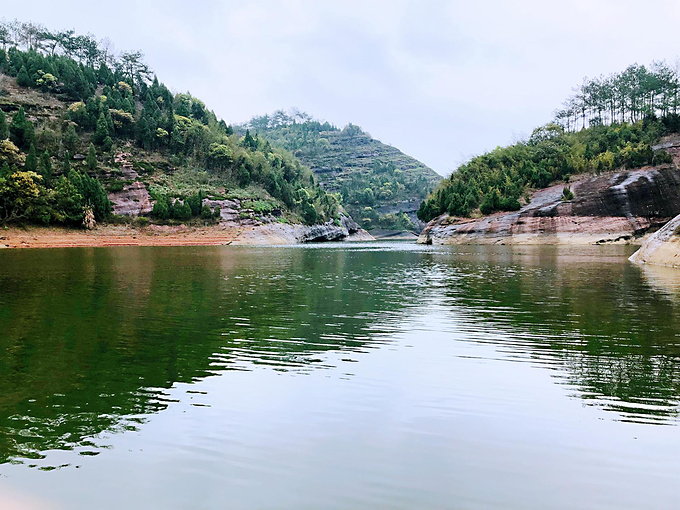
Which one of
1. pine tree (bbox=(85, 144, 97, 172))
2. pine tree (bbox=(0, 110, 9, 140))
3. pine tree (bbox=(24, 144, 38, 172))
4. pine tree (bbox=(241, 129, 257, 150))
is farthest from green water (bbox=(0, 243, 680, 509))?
pine tree (bbox=(241, 129, 257, 150))

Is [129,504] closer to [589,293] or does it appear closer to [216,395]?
[216,395]

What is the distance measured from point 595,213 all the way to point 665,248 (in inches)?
1736

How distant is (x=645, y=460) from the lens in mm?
5074

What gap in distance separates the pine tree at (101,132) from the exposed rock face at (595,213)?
6249 centimetres

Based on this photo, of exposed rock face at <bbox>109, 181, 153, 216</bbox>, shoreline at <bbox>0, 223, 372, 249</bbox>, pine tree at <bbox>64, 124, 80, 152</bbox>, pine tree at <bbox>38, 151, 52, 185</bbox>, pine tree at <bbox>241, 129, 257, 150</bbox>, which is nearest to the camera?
shoreline at <bbox>0, 223, 372, 249</bbox>

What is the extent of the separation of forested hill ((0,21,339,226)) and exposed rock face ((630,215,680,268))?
63.1 m

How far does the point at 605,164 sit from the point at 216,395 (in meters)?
82.1

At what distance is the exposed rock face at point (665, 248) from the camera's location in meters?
26.4

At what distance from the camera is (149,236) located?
72625 millimetres

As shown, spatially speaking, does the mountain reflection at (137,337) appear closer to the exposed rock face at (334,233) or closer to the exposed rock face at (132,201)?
the exposed rock face at (132,201)

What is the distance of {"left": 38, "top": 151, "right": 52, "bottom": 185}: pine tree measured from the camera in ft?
228

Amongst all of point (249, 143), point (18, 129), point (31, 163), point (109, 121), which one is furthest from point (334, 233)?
point (18, 129)

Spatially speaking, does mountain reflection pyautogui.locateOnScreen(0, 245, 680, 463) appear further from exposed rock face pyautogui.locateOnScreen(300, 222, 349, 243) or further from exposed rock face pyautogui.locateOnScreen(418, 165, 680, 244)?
exposed rock face pyautogui.locateOnScreen(300, 222, 349, 243)

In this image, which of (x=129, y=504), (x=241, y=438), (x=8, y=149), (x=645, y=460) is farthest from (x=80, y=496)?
(x=8, y=149)
